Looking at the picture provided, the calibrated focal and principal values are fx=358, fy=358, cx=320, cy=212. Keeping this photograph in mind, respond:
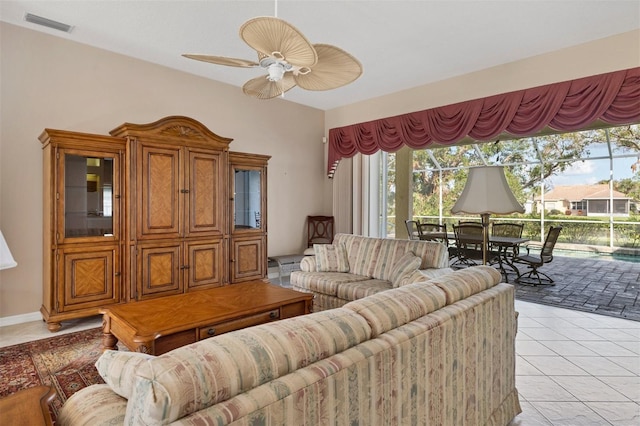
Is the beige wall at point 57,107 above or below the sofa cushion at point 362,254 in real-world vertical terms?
above

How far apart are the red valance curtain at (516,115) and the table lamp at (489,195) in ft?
6.43

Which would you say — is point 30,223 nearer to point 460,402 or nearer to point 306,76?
point 306,76

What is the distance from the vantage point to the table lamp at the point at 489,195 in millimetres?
2355

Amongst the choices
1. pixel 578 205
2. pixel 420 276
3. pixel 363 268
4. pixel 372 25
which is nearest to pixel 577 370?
pixel 420 276

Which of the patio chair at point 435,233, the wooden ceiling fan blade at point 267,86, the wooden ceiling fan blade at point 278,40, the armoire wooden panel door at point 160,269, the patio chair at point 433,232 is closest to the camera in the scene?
the wooden ceiling fan blade at point 278,40

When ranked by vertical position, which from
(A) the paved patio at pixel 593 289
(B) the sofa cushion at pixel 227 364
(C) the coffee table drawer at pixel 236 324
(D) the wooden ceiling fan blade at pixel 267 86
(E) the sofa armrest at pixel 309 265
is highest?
(D) the wooden ceiling fan blade at pixel 267 86

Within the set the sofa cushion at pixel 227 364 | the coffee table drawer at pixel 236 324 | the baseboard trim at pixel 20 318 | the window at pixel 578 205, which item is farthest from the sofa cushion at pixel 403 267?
the window at pixel 578 205

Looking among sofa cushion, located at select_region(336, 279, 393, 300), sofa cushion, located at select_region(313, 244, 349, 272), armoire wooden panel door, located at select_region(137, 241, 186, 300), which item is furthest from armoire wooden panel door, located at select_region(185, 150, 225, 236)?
sofa cushion, located at select_region(336, 279, 393, 300)

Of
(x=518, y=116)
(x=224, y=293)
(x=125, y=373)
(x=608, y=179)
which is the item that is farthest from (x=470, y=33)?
(x=608, y=179)

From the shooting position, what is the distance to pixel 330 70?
2.42 metres

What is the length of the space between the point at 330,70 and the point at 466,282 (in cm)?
160

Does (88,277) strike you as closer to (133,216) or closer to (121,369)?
(133,216)

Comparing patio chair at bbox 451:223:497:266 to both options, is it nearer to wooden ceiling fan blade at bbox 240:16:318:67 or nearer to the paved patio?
the paved patio

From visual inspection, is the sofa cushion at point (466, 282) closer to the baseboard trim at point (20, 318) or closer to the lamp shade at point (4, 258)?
the lamp shade at point (4, 258)
